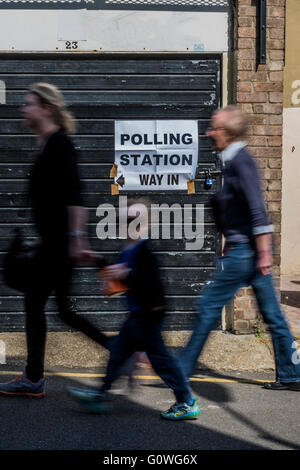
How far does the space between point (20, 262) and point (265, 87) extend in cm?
361

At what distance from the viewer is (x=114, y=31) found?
280 inches

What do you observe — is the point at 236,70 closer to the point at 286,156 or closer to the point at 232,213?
the point at 232,213

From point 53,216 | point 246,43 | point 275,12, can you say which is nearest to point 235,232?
point 53,216

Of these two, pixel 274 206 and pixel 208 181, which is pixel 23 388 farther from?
pixel 274 206

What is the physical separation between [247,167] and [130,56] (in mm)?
3105

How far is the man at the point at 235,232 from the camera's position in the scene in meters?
4.51

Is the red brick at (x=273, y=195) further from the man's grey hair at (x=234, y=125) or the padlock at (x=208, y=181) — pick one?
the man's grey hair at (x=234, y=125)

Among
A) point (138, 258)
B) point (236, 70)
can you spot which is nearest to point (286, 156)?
point (236, 70)

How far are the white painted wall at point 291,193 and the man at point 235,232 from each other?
26.5ft

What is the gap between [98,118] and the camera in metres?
7.22
